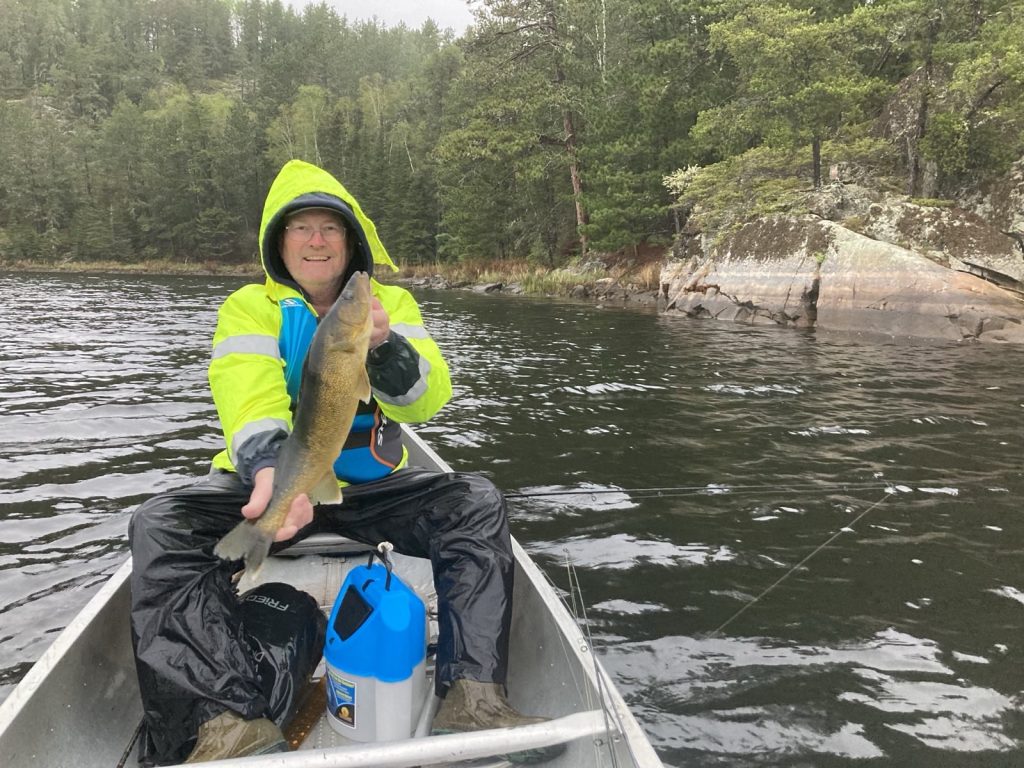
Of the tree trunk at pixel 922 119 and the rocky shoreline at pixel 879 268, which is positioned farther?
the tree trunk at pixel 922 119

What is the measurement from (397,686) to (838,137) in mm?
25738

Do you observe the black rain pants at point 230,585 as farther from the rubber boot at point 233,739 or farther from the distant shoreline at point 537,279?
the distant shoreline at point 537,279

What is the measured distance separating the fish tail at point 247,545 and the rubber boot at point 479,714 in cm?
91

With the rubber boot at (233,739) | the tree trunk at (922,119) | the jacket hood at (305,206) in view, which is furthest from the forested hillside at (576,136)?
the rubber boot at (233,739)

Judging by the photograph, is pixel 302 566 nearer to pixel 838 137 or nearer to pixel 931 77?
pixel 931 77

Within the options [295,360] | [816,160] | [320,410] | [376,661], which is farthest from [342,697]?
[816,160]

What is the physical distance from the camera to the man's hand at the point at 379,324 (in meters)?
2.69

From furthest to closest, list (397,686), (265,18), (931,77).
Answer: (265,18) < (931,77) < (397,686)

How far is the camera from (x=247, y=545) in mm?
2500

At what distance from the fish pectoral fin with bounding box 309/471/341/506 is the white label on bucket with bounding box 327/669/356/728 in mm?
674

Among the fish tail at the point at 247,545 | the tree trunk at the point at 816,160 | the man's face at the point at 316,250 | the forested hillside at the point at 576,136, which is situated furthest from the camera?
the tree trunk at the point at 816,160

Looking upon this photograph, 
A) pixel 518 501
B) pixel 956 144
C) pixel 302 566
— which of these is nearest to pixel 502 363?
pixel 518 501

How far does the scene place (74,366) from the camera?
39.7 ft

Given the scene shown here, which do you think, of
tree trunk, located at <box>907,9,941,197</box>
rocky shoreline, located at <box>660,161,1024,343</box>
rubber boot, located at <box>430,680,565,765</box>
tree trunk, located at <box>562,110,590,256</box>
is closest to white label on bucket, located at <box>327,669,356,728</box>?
rubber boot, located at <box>430,680,565,765</box>
